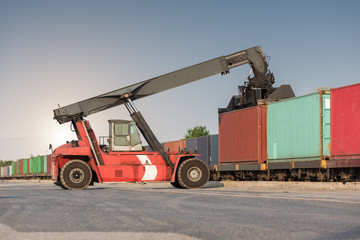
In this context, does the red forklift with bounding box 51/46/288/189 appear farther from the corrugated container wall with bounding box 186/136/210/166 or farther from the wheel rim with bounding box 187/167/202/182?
the corrugated container wall with bounding box 186/136/210/166

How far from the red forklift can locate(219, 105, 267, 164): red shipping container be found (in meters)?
4.04

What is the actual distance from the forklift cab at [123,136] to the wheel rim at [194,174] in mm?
2151

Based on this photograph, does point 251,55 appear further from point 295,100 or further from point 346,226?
point 346,226

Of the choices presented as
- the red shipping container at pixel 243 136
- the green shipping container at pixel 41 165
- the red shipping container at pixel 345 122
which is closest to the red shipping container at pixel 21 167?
the green shipping container at pixel 41 165

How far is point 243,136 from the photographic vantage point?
1017 inches

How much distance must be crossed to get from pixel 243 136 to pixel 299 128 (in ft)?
13.3

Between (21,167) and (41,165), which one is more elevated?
(41,165)

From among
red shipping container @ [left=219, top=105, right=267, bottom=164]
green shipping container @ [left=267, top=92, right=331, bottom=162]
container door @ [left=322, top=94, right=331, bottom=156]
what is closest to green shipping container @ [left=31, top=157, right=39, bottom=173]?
red shipping container @ [left=219, top=105, right=267, bottom=164]

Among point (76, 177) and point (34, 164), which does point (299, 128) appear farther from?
point (34, 164)

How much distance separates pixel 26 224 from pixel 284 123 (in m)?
17.0

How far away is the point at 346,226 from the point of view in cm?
723

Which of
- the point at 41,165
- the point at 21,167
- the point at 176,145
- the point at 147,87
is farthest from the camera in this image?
the point at 21,167

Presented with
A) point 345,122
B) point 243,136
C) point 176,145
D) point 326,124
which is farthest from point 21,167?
point 345,122

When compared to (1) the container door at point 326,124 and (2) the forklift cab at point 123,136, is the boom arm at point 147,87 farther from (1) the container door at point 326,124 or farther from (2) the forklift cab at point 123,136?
(1) the container door at point 326,124
